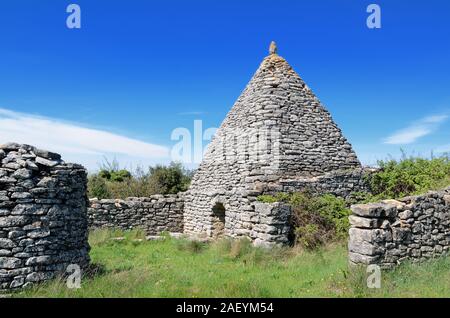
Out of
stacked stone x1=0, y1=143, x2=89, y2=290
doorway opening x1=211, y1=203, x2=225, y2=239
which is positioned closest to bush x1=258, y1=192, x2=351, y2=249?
doorway opening x1=211, y1=203, x2=225, y2=239

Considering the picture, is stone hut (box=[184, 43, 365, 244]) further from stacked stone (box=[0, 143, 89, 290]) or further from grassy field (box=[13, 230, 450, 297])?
stacked stone (box=[0, 143, 89, 290])

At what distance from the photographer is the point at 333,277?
6.31 m

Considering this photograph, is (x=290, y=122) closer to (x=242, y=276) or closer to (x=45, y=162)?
(x=242, y=276)

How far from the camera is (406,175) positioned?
1186 cm

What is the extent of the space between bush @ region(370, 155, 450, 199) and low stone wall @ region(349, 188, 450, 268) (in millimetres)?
3694

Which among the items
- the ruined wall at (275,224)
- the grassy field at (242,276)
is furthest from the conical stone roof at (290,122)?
the grassy field at (242,276)

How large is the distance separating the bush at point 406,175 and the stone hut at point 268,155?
30.2 inches

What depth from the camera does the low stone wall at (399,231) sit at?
6.47 metres

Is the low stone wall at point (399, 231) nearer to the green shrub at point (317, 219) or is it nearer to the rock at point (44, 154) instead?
the green shrub at point (317, 219)

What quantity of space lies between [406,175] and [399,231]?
591cm

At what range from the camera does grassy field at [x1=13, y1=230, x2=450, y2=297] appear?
18.2 ft

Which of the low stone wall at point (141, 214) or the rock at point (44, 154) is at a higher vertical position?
the rock at point (44, 154)
